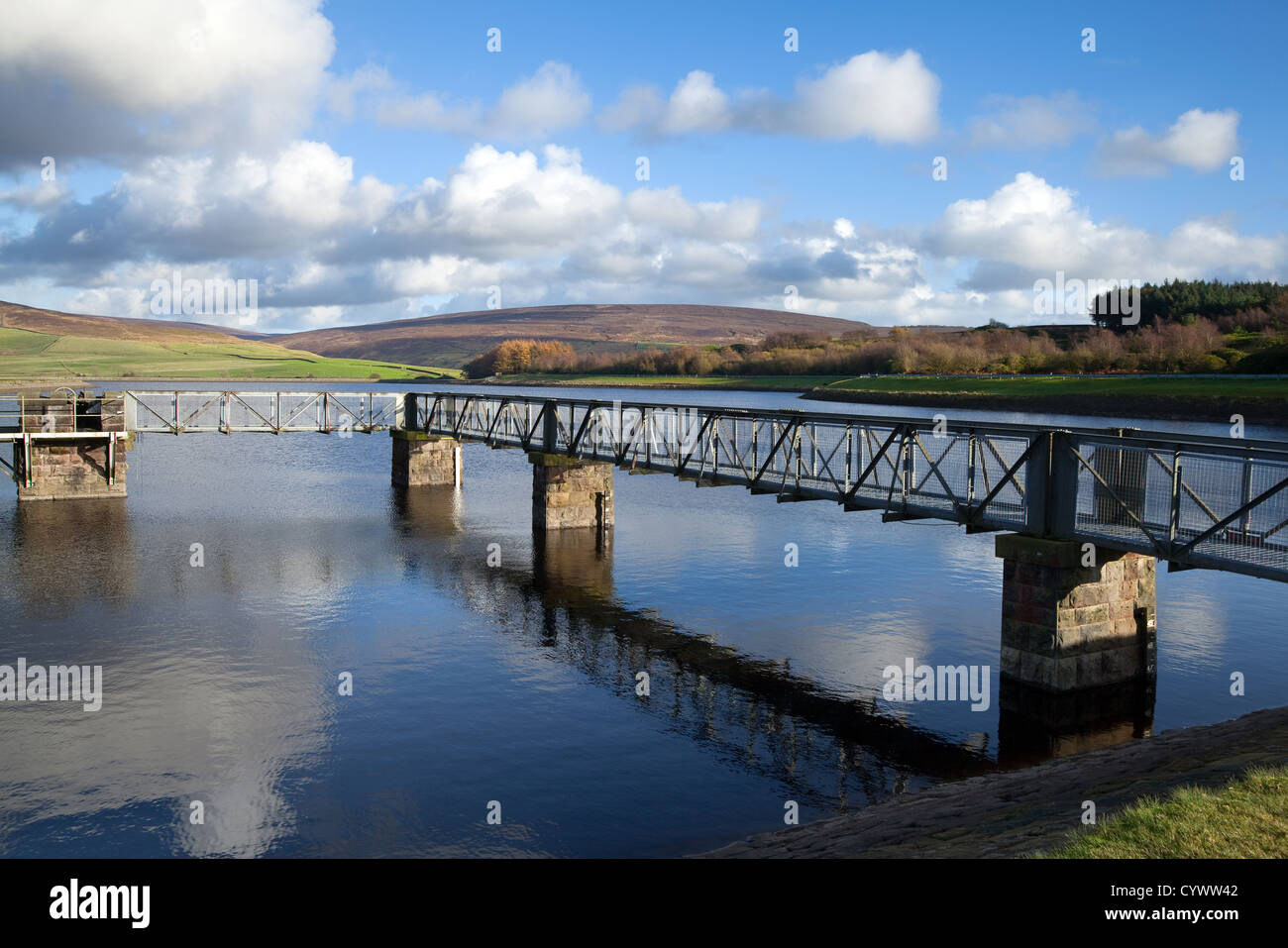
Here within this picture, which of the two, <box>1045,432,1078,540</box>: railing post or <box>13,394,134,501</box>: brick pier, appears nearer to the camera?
<box>1045,432,1078,540</box>: railing post

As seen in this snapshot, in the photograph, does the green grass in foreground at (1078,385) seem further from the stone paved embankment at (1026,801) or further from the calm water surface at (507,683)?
the stone paved embankment at (1026,801)

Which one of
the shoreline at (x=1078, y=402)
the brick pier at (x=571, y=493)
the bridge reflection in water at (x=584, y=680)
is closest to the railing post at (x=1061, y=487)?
the bridge reflection in water at (x=584, y=680)

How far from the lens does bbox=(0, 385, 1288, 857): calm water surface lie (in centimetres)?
1528

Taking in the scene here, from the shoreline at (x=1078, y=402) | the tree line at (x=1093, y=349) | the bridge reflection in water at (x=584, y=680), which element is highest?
the tree line at (x=1093, y=349)

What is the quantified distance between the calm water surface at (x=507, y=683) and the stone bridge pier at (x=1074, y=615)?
0.74 metres

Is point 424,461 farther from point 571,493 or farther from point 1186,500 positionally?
point 1186,500

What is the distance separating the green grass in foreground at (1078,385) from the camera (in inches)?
3600

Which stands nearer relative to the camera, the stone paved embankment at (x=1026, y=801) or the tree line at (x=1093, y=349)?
the stone paved embankment at (x=1026, y=801)

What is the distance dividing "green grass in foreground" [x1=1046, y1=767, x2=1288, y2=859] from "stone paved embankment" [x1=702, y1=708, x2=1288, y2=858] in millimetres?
575

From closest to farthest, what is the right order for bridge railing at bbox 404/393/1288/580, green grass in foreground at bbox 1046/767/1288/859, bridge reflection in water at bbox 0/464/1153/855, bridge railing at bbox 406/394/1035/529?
green grass in foreground at bbox 1046/767/1288/859 → bridge reflection in water at bbox 0/464/1153/855 → bridge railing at bbox 404/393/1288/580 → bridge railing at bbox 406/394/1035/529

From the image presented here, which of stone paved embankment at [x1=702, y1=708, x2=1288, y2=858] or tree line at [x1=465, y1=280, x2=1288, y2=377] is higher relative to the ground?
tree line at [x1=465, y1=280, x2=1288, y2=377]

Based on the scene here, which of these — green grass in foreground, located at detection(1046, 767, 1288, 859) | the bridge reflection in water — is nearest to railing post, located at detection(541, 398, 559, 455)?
the bridge reflection in water

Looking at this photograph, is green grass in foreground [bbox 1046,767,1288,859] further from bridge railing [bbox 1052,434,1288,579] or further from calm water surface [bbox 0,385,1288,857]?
bridge railing [bbox 1052,434,1288,579]

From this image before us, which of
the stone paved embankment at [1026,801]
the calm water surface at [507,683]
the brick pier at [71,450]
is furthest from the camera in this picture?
the brick pier at [71,450]
